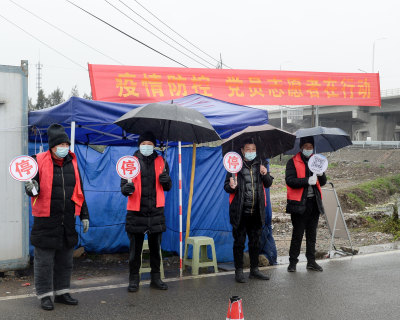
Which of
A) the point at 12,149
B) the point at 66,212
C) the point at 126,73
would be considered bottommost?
the point at 66,212

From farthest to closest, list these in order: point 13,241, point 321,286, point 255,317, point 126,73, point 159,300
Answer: point 126,73 → point 13,241 → point 321,286 → point 159,300 → point 255,317

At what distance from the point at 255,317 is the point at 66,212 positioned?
243 centimetres

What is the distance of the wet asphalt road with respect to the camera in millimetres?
5141

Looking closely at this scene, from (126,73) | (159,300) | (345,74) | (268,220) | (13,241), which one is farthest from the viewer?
(345,74)

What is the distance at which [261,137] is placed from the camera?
6898 millimetres

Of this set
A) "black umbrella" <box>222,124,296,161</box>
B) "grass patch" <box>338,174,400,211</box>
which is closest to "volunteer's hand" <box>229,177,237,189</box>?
"black umbrella" <box>222,124,296,161</box>

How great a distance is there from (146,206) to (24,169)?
62.6 inches

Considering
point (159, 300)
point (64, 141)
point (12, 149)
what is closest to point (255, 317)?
point (159, 300)

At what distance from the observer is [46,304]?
5.23 metres

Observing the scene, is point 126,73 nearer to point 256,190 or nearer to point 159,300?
point 256,190

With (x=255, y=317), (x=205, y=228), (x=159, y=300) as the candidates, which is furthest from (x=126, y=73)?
(x=255, y=317)

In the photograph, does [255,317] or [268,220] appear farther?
[268,220]

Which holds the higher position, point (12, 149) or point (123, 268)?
point (12, 149)

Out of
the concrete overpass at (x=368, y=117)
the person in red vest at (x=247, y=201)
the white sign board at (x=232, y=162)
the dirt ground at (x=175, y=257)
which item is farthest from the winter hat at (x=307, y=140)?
the concrete overpass at (x=368, y=117)
